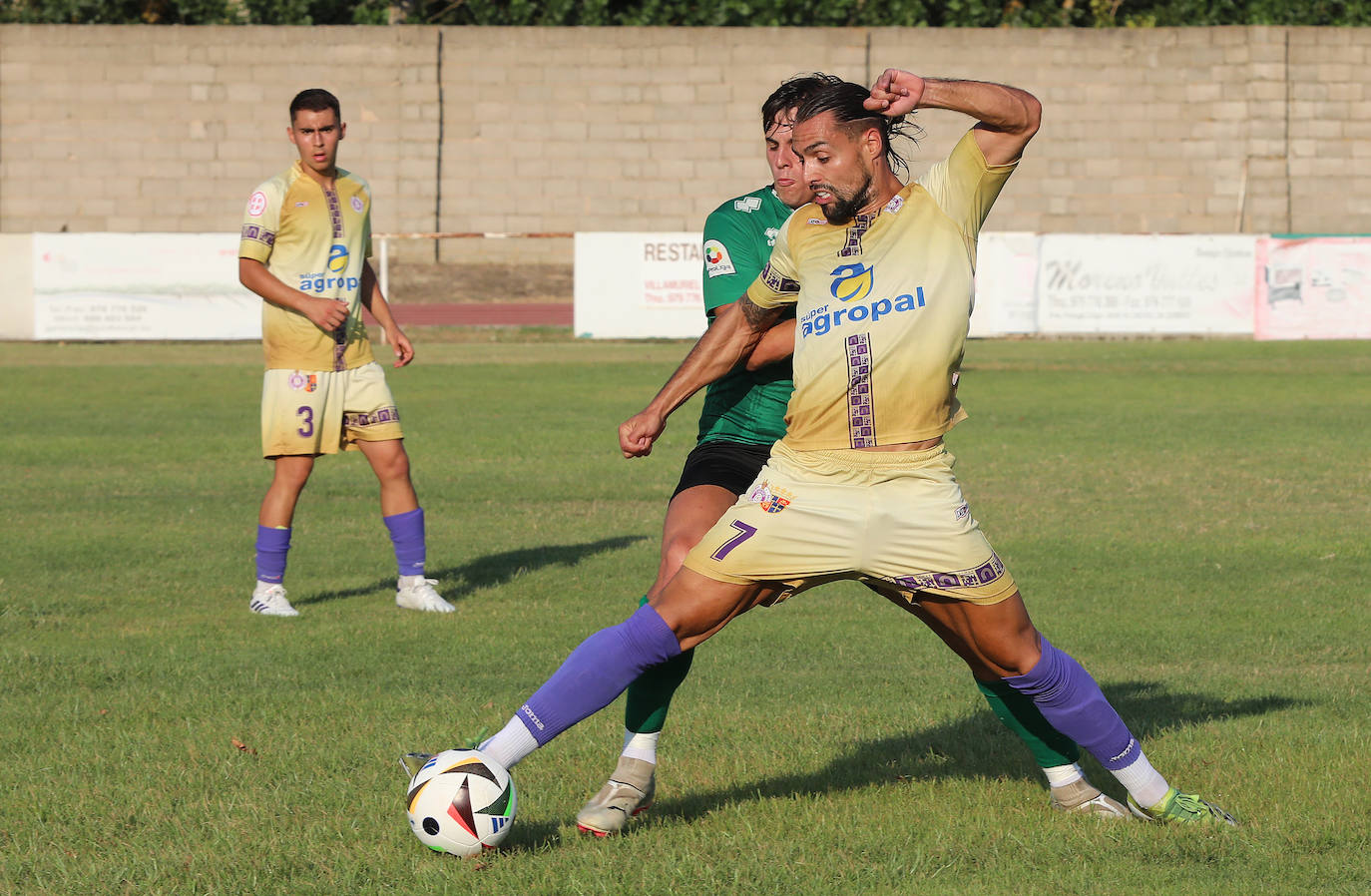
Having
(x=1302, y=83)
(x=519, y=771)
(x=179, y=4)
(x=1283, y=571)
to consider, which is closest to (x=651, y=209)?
(x=179, y=4)

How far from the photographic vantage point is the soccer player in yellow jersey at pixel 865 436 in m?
3.93

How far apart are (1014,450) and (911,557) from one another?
991 centimetres

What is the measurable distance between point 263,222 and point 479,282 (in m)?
28.9

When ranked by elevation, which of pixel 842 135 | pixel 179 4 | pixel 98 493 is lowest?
pixel 98 493

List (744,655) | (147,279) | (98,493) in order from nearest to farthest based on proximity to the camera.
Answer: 1. (744,655)
2. (98,493)
3. (147,279)

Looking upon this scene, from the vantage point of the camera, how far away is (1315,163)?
36031mm

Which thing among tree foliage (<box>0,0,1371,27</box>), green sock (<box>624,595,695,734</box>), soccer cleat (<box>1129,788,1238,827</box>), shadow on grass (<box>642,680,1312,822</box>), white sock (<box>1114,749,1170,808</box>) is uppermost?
tree foliage (<box>0,0,1371,27</box>)

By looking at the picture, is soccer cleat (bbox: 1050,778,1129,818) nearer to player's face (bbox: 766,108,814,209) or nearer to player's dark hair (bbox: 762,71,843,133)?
player's face (bbox: 766,108,814,209)

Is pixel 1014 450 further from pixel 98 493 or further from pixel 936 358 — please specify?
pixel 936 358

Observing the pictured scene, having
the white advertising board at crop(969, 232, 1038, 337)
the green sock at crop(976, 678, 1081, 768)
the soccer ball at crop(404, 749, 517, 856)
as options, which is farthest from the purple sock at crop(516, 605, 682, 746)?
the white advertising board at crop(969, 232, 1038, 337)

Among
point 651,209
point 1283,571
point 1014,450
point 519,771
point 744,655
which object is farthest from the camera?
point 651,209

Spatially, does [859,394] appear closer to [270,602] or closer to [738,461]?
[738,461]

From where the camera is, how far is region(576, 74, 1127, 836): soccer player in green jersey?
4406mm

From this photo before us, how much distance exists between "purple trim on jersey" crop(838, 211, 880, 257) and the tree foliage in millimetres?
34225
